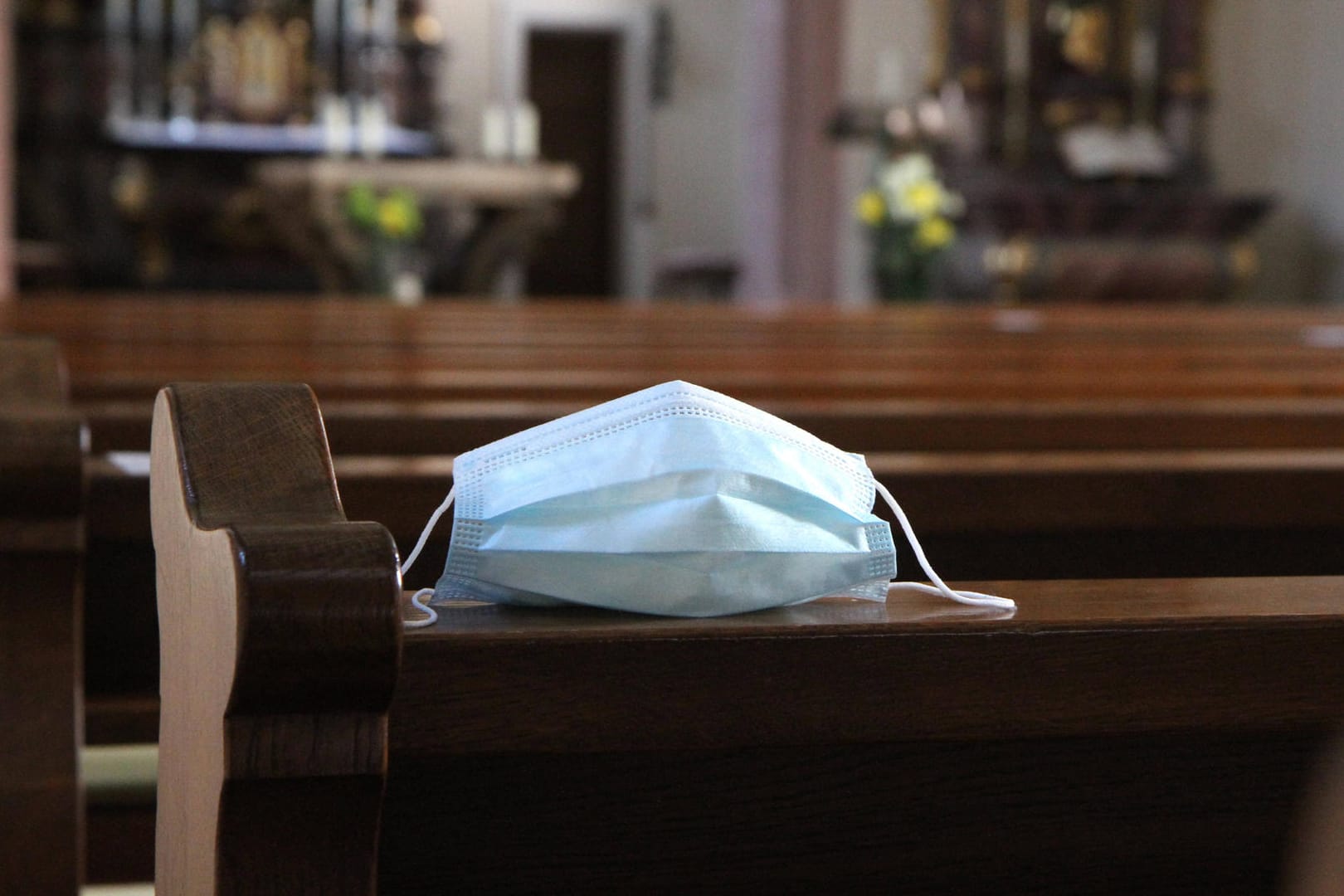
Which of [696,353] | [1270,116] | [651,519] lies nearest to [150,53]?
[1270,116]

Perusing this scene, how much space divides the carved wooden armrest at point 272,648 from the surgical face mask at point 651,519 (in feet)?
0.25

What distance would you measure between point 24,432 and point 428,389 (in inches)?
36.0

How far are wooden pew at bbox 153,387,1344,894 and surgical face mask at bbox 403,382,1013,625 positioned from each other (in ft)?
0.05

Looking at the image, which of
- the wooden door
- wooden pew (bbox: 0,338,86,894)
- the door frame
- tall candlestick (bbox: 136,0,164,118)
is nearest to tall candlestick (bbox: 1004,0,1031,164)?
the door frame

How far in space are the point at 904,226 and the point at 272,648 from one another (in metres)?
6.58

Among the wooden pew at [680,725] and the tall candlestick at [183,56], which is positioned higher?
the tall candlestick at [183,56]

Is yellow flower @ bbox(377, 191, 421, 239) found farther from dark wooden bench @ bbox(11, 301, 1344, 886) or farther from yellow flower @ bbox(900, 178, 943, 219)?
dark wooden bench @ bbox(11, 301, 1344, 886)

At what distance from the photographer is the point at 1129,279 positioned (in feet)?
27.2

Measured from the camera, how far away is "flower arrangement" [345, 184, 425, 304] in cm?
777

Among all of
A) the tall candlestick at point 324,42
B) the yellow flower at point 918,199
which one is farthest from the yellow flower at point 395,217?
the tall candlestick at point 324,42

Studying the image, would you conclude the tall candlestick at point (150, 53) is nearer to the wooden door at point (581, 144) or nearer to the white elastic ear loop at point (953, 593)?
the wooden door at point (581, 144)

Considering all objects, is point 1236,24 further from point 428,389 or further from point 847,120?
point 428,389

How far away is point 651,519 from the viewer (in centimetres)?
76

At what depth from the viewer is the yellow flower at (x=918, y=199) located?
22.6 feet
